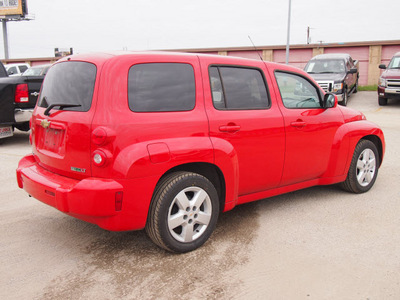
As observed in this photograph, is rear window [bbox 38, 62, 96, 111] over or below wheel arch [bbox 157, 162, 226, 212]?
over

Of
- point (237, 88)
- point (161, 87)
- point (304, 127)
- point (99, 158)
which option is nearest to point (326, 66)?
point (304, 127)

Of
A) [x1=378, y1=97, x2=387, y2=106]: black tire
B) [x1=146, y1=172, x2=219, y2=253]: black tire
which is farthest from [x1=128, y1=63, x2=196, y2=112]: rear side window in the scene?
[x1=378, y1=97, x2=387, y2=106]: black tire

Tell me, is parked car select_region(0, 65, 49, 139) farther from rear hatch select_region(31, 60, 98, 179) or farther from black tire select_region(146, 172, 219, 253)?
black tire select_region(146, 172, 219, 253)

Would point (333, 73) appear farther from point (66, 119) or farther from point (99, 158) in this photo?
point (99, 158)

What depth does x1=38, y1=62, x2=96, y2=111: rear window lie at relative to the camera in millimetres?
3352

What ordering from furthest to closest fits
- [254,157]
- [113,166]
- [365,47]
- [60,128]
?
[365,47] → [254,157] → [60,128] → [113,166]

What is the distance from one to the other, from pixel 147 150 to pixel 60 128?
821 mm

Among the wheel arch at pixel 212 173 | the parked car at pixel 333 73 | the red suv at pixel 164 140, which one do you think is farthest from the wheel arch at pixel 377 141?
the parked car at pixel 333 73

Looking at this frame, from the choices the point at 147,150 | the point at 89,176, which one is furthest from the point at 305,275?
the point at 89,176

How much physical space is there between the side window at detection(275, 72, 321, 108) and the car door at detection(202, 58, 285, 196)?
0.25 metres

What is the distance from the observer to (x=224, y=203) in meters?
3.88

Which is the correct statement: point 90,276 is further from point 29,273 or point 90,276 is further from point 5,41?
point 5,41

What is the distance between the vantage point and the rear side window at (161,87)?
332cm

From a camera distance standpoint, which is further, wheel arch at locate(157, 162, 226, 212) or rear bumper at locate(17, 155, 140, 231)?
wheel arch at locate(157, 162, 226, 212)
